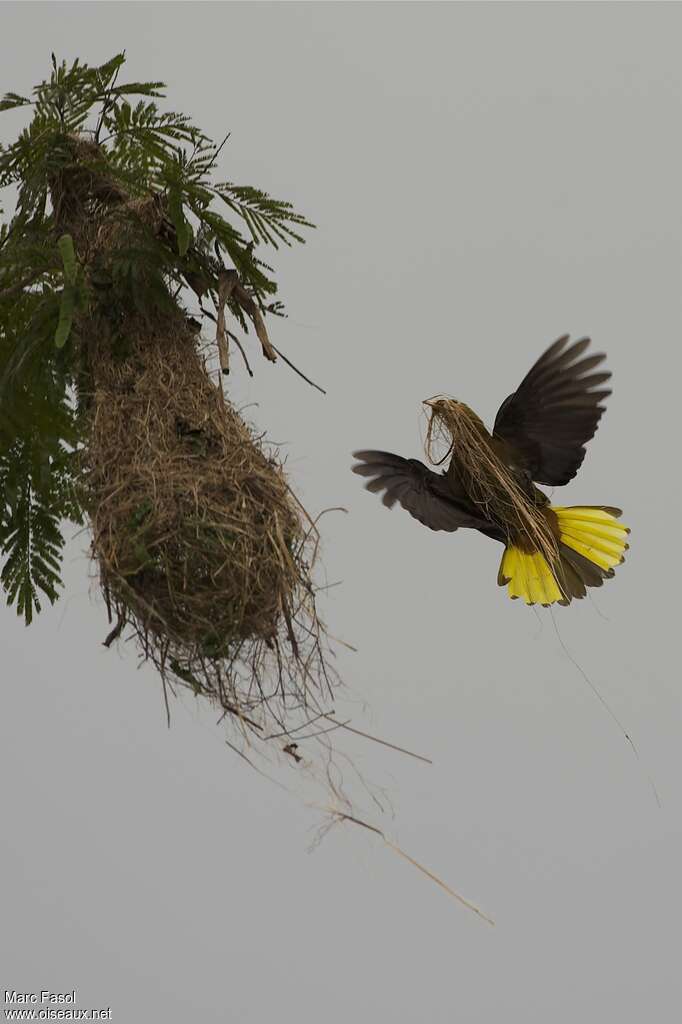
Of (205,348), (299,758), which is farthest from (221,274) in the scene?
(299,758)

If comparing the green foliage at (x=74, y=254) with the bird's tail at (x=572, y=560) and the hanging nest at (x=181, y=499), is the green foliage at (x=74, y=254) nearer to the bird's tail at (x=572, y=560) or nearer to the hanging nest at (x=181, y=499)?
the hanging nest at (x=181, y=499)

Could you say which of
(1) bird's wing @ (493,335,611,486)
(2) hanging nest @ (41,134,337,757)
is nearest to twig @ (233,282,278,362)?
(2) hanging nest @ (41,134,337,757)

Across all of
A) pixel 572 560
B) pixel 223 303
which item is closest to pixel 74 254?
pixel 223 303

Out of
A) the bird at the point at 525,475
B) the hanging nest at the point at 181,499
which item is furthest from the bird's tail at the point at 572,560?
the hanging nest at the point at 181,499

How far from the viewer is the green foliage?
312 cm

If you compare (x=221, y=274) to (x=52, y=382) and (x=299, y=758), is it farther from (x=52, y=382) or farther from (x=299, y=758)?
(x=299, y=758)

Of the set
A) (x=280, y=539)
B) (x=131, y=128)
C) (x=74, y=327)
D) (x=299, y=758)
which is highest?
(x=131, y=128)

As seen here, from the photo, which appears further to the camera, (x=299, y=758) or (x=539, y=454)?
(x=539, y=454)

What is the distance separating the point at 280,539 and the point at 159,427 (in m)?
0.36

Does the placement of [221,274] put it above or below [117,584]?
above

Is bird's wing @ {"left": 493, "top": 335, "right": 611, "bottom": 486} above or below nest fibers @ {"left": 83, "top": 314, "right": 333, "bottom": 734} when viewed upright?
above

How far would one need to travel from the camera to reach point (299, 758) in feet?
9.57

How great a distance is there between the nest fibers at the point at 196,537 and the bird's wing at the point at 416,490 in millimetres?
207

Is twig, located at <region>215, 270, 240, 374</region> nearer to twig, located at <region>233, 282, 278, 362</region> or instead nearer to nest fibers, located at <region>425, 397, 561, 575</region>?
twig, located at <region>233, 282, 278, 362</region>
